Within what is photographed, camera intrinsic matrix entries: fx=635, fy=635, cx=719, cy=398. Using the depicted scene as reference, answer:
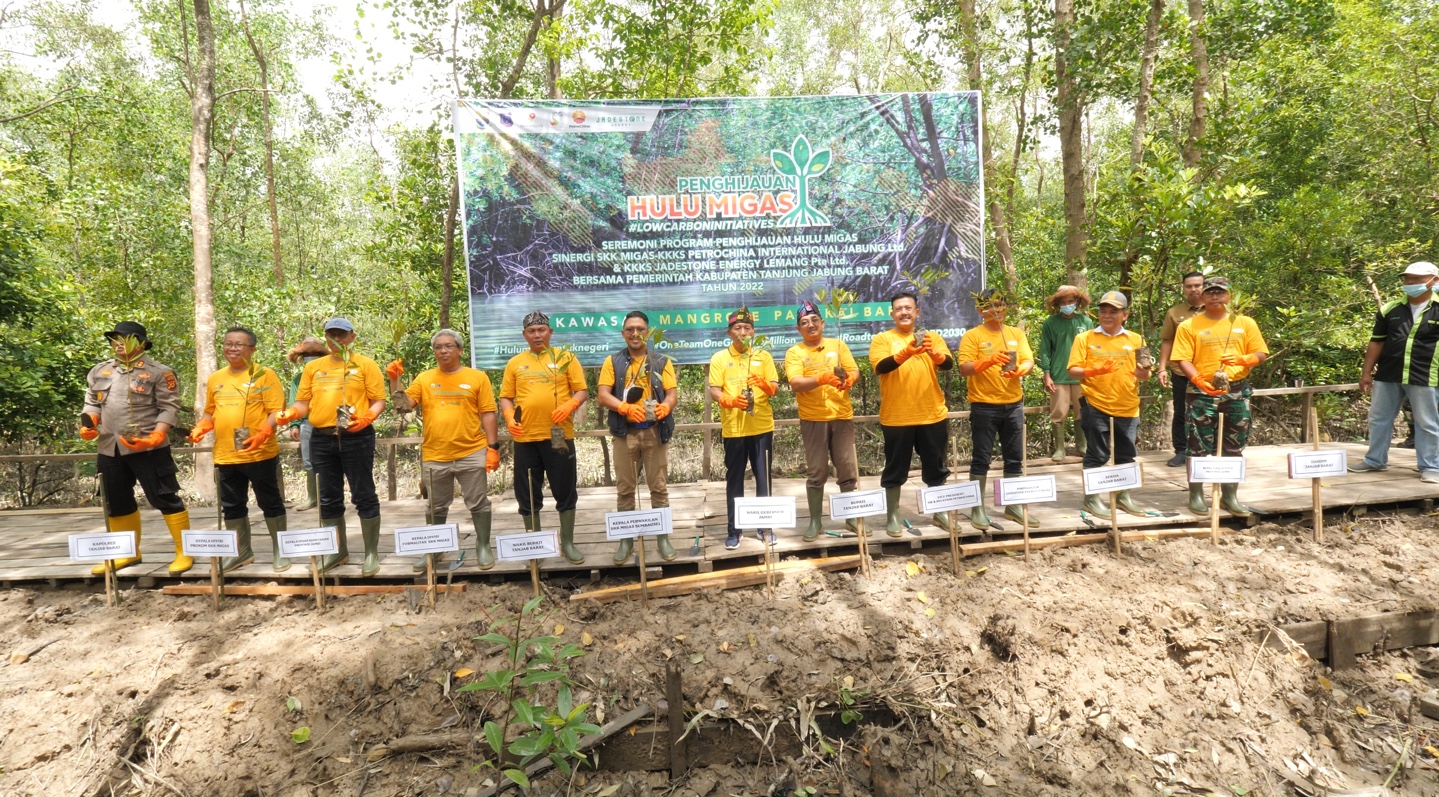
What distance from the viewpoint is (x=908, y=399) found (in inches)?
180

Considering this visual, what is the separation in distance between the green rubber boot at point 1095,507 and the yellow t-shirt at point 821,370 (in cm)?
217

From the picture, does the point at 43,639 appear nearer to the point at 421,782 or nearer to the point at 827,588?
the point at 421,782

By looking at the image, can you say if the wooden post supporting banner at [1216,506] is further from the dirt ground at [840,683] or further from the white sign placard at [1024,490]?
the white sign placard at [1024,490]

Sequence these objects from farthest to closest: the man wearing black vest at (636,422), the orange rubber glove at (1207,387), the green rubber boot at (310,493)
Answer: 1. the green rubber boot at (310,493)
2. the orange rubber glove at (1207,387)
3. the man wearing black vest at (636,422)

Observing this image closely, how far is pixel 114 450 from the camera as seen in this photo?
15.3 feet

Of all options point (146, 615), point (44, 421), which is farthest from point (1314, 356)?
point (44, 421)

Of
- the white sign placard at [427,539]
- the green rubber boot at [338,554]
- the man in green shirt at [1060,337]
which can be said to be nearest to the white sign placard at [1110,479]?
the man in green shirt at [1060,337]

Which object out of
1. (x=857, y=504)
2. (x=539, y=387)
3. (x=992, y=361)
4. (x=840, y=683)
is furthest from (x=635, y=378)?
(x=992, y=361)

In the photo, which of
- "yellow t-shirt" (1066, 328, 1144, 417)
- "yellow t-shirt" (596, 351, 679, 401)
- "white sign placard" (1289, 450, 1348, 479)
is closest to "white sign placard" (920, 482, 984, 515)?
"yellow t-shirt" (1066, 328, 1144, 417)

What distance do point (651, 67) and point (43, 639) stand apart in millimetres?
8189

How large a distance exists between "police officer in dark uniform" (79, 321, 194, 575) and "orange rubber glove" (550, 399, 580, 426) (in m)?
2.94

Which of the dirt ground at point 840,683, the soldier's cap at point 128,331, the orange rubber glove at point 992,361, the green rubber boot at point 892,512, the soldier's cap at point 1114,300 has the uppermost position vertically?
the soldier's cap at point 128,331

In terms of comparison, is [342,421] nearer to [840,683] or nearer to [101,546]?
[101,546]

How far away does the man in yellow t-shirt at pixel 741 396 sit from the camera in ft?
14.6
